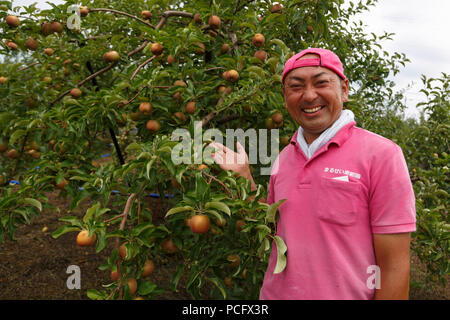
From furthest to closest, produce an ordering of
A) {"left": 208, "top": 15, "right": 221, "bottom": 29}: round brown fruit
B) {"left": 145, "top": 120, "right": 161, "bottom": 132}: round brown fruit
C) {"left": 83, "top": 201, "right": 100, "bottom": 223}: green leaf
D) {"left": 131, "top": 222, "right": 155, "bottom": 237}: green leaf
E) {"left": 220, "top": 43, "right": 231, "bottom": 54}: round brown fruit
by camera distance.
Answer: {"left": 220, "top": 43, "right": 231, "bottom": 54}: round brown fruit, {"left": 208, "top": 15, "right": 221, "bottom": 29}: round brown fruit, {"left": 145, "top": 120, "right": 161, "bottom": 132}: round brown fruit, {"left": 131, "top": 222, "right": 155, "bottom": 237}: green leaf, {"left": 83, "top": 201, "right": 100, "bottom": 223}: green leaf

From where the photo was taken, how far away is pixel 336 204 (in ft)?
3.72

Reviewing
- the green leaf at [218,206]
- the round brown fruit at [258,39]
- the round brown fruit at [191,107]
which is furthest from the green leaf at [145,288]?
the round brown fruit at [258,39]

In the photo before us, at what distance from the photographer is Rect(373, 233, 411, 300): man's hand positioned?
3.46 ft

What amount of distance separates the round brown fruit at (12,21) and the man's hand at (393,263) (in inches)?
100.0

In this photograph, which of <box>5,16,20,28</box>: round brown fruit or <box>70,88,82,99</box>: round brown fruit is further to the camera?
<box>70,88,82,99</box>: round brown fruit

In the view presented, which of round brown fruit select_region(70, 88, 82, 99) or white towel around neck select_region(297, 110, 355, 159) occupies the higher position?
round brown fruit select_region(70, 88, 82, 99)

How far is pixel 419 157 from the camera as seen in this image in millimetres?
3182

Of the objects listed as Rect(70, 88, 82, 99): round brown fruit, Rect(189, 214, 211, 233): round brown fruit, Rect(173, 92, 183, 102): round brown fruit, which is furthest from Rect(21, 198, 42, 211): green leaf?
Rect(70, 88, 82, 99): round brown fruit

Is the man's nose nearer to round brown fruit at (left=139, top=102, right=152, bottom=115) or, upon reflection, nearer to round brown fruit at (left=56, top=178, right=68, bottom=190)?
round brown fruit at (left=139, top=102, right=152, bottom=115)

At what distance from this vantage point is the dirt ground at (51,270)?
345 cm

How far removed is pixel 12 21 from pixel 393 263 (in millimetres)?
2629

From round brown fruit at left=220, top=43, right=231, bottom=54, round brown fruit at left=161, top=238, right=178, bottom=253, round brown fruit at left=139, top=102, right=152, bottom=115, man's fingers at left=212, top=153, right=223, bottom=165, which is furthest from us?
round brown fruit at left=220, top=43, right=231, bottom=54

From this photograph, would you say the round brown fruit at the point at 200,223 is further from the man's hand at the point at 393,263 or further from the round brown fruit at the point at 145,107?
the round brown fruit at the point at 145,107

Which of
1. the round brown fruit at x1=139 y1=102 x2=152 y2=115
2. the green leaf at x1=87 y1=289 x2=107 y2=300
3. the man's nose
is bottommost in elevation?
the green leaf at x1=87 y1=289 x2=107 y2=300
